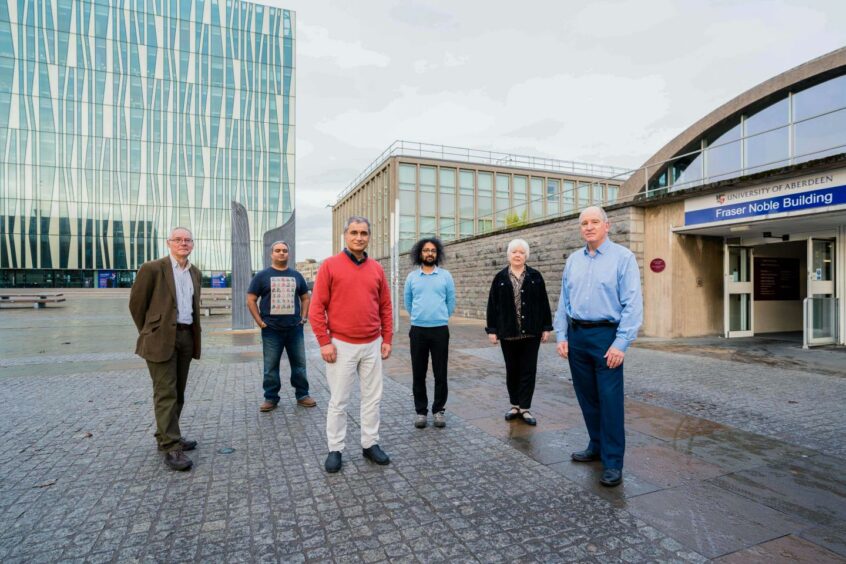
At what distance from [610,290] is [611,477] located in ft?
4.22

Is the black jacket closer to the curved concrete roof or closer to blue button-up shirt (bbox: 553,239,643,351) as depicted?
blue button-up shirt (bbox: 553,239,643,351)

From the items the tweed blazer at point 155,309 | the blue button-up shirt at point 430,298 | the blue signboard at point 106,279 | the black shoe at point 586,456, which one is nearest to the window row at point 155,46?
the blue signboard at point 106,279

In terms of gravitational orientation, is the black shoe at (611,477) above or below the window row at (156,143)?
below

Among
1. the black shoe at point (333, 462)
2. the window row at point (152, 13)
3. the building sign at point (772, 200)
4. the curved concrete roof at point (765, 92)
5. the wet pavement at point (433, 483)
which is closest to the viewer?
the wet pavement at point (433, 483)

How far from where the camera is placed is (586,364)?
142 inches

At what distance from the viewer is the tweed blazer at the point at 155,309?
3654 mm

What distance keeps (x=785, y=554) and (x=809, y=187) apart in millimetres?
8772

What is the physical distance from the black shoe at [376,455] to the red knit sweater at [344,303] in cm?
85

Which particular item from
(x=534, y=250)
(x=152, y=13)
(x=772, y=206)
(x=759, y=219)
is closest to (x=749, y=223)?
(x=759, y=219)

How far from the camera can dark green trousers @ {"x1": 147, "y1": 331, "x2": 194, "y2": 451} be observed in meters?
3.65

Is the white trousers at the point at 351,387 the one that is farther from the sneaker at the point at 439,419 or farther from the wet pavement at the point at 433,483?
the sneaker at the point at 439,419

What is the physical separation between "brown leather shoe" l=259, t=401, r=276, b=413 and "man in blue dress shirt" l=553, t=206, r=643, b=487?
3257mm

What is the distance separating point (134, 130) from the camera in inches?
1833

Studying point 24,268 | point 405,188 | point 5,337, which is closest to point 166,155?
point 24,268
